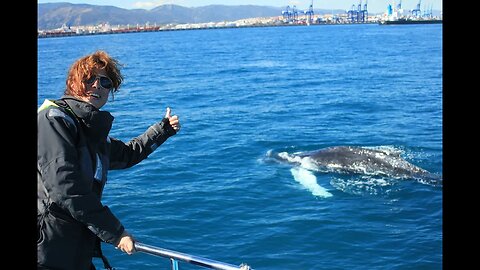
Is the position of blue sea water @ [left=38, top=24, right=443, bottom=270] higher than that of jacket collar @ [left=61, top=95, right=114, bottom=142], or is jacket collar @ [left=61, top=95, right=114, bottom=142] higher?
jacket collar @ [left=61, top=95, right=114, bottom=142]

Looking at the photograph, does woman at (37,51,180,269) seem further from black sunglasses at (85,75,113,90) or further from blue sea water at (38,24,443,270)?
blue sea water at (38,24,443,270)

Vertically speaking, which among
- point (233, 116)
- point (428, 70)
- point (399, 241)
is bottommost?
point (399, 241)

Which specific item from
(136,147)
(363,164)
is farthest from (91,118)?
(363,164)

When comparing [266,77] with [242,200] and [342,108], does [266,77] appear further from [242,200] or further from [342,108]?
[242,200]

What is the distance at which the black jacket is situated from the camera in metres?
3.26

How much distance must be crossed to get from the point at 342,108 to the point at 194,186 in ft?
52.0

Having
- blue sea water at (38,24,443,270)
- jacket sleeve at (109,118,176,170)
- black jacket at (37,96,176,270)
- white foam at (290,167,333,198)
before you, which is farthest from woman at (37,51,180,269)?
white foam at (290,167,333,198)

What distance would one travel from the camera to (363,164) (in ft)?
52.5

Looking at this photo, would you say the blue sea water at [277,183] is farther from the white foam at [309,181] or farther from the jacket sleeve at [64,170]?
the jacket sleeve at [64,170]

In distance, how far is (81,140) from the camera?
3.41m

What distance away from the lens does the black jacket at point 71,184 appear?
326 centimetres
